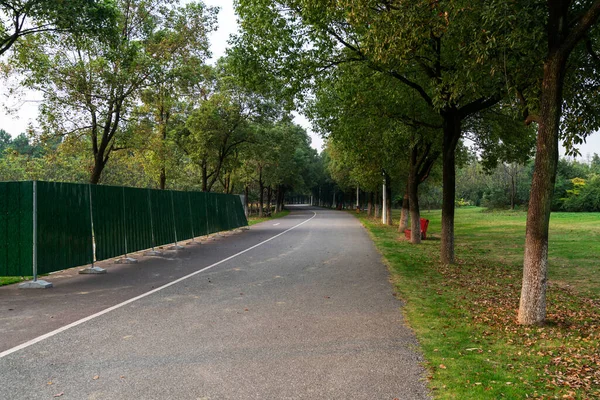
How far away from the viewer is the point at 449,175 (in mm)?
12828

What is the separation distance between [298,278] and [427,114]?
27.7ft

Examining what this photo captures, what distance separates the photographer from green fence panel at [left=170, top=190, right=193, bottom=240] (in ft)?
56.0

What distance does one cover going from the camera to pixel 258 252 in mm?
15297

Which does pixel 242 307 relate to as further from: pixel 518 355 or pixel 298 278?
pixel 518 355

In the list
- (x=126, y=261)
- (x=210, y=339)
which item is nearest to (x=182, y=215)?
(x=126, y=261)

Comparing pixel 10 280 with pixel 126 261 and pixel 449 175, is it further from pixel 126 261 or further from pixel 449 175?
pixel 449 175

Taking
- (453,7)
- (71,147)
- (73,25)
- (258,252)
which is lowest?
(258,252)

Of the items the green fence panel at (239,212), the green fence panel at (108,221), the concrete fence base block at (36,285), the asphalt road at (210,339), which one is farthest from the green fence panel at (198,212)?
the concrete fence base block at (36,285)

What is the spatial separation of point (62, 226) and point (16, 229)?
973mm

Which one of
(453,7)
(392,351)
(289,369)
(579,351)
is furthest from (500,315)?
(453,7)

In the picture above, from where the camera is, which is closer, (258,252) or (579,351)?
(579,351)

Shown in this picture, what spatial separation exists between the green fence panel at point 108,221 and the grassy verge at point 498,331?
7.64 metres

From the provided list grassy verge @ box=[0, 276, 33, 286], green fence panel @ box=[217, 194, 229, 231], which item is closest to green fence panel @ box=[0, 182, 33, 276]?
grassy verge @ box=[0, 276, 33, 286]

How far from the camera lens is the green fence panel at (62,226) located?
9211 millimetres
